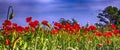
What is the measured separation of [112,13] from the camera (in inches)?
2259

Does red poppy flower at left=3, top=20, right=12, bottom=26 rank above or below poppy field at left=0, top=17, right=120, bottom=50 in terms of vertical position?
above

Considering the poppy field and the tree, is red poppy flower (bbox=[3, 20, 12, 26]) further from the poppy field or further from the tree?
the tree

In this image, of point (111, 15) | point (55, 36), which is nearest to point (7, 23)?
point (55, 36)

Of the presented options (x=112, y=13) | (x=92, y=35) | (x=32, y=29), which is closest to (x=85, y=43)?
(x=92, y=35)

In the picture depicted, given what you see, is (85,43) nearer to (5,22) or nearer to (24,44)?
(5,22)

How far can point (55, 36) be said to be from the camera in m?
10.7

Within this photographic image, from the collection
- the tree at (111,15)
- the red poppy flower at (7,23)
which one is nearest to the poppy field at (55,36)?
the red poppy flower at (7,23)

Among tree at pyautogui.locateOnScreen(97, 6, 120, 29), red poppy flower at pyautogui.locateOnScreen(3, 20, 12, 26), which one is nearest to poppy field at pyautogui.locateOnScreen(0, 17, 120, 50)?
red poppy flower at pyautogui.locateOnScreen(3, 20, 12, 26)

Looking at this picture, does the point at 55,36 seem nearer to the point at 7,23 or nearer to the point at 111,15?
the point at 7,23

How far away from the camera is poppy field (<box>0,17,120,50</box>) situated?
7775mm

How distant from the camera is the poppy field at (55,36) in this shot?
306 inches

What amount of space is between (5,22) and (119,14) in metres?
50.3

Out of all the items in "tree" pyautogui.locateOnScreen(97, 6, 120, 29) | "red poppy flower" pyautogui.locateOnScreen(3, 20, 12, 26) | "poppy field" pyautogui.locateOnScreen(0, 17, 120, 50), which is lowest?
"tree" pyautogui.locateOnScreen(97, 6, 120, 29)

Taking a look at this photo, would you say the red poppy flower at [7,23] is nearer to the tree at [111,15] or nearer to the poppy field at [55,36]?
the poppy field at [55,36]
